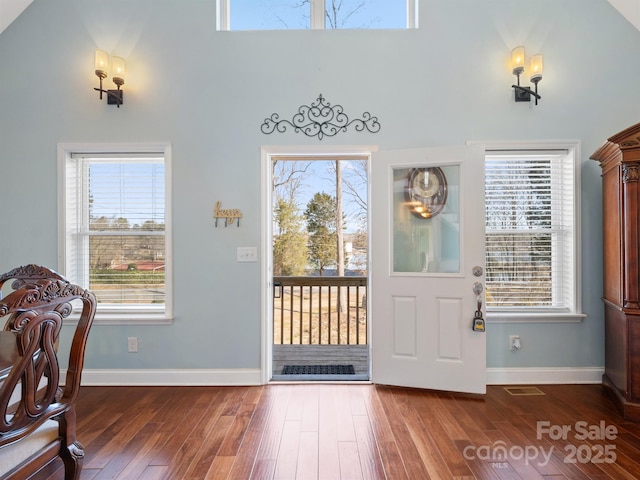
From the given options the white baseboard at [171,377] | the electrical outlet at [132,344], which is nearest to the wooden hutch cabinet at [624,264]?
the white baseboard at [171,377]

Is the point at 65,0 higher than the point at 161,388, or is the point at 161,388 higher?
the point at 65,0

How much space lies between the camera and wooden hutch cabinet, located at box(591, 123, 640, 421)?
2.24m

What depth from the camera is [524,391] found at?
2697 mm

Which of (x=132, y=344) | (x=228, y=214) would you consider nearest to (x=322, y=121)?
(x=228, y=214)

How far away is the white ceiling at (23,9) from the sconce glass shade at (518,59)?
94 centimetres

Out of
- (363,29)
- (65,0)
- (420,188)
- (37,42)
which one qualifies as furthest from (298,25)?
(37,42)

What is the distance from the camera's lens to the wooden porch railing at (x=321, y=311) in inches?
153

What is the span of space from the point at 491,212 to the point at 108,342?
11.9 feet

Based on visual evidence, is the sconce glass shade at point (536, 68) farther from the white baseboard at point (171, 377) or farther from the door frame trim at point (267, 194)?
the white baseboard at point (171, 377)

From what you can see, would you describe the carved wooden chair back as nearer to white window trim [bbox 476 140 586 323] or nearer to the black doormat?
the black doormat

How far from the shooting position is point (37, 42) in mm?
2863

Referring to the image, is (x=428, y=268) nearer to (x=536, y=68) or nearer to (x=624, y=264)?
(x=624, y=264)

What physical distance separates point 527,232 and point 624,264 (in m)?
0.71

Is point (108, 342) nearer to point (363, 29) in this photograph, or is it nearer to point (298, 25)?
point (298, 25)
